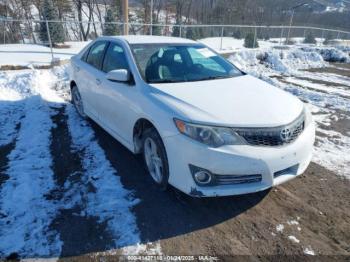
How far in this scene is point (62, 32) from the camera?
18016 millimetres

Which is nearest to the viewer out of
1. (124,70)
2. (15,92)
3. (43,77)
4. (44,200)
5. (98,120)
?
(44,200)

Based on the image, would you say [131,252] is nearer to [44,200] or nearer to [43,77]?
[44,200]

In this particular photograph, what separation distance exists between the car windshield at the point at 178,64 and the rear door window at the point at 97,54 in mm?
798

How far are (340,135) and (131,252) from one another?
4249 millimetres

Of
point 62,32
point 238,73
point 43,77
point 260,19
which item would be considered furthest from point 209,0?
point 238,73

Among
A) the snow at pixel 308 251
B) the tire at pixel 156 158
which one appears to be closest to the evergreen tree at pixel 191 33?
the tire at pixel 156 158

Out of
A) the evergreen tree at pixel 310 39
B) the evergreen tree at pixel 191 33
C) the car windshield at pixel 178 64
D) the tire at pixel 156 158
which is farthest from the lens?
the evergreen tree at pixel 310 39

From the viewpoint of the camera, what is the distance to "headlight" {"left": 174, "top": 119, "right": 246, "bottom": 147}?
2.73m

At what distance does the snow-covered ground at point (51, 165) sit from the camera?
272 centimetres

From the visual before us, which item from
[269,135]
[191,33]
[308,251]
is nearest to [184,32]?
[191,33]

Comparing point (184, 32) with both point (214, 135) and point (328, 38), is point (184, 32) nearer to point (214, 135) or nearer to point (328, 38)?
point (328, 38)

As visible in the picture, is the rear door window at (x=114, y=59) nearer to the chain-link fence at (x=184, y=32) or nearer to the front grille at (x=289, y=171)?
the front grille at (x=289, y=171)

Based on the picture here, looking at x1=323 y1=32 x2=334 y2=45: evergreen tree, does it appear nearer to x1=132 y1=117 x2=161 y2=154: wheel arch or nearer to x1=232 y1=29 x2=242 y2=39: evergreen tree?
x1=232 y1=29 x2=242 y2=39: evergreen tree

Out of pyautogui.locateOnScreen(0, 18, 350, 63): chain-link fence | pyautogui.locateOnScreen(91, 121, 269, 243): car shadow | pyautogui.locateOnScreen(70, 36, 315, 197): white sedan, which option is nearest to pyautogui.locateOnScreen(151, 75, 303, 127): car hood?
pyautogui.locateOnScreen(70, 36, 315, 197): white sedan
